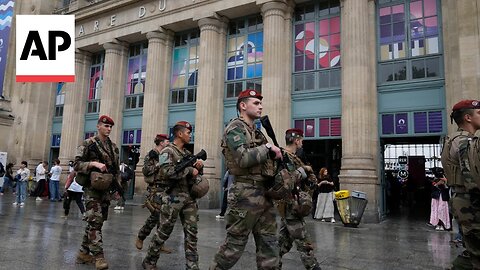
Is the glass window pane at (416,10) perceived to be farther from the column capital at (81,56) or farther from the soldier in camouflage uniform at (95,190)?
the column capital at (81,56)

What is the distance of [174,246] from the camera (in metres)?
6.78

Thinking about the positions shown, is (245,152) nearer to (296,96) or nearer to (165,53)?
(296,96)

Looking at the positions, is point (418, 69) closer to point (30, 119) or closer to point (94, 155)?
point (94, 155)

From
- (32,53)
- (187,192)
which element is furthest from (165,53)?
(187,192)

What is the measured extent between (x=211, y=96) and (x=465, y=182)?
12.9 meters

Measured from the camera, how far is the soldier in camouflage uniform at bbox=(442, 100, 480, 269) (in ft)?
11.2

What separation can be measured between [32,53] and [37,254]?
28.8ft

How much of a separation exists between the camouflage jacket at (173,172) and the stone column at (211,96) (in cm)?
1029

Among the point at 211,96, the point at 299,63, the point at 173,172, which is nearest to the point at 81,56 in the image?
the point at 211,96

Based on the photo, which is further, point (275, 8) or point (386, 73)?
point (275, 8)

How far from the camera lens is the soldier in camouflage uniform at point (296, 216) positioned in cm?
463

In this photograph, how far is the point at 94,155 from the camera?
5.16 m

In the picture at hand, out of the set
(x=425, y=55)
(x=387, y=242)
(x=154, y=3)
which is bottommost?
(x=387, y=242)

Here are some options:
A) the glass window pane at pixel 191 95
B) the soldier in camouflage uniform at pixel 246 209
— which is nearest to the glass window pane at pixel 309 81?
the glass window pane at pixel 191 95
